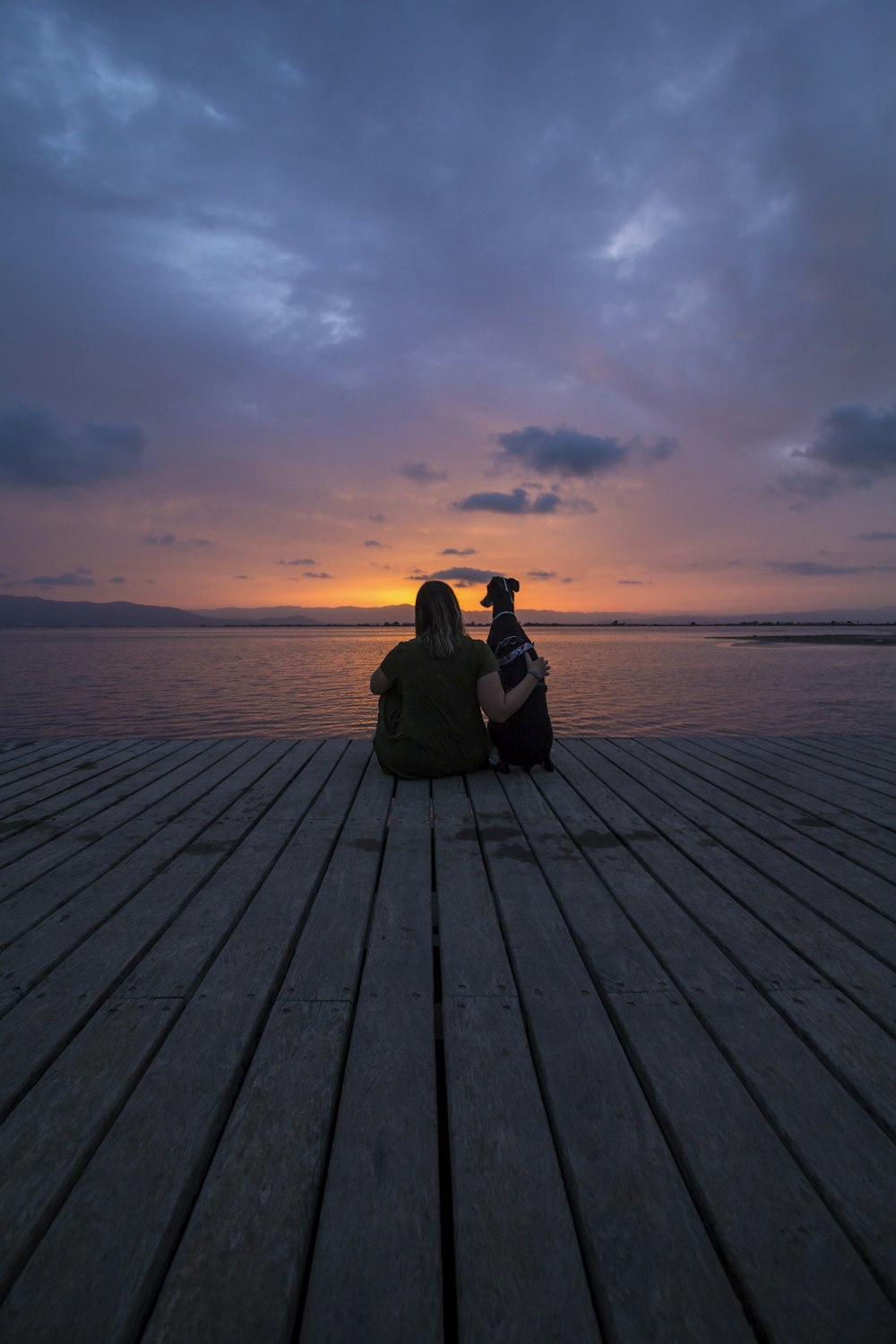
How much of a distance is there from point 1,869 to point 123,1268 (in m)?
2.49

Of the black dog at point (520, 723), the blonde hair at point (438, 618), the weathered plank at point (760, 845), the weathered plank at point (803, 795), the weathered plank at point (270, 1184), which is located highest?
the blonde hair at point (438, 618)

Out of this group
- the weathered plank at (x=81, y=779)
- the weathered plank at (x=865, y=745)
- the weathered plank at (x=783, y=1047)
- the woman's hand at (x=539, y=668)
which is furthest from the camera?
the weathered plank at (x=865, y=745)

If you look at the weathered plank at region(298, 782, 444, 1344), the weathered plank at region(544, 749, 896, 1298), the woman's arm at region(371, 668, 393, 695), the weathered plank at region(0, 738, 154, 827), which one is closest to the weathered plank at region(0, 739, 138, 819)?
the weathered plank at region(0, 738, 154, 827)

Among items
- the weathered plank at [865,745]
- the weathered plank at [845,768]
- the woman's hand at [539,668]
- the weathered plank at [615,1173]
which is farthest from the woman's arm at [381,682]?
the weathered plank at [865,745]

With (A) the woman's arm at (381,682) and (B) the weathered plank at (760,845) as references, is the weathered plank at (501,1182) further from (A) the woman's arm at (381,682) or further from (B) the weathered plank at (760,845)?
(A) the woman's arm at (381,682)

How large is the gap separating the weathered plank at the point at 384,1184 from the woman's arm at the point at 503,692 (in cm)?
235

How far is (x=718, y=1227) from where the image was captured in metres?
1.28

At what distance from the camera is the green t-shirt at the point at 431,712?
4.52 meters

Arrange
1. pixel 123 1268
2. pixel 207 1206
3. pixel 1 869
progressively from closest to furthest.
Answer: pixel 123 1268 < pixel 207 1206 < pixel 1 869

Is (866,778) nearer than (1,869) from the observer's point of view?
No

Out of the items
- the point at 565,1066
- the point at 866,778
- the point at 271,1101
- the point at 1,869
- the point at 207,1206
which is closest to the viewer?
the point at 207,1206

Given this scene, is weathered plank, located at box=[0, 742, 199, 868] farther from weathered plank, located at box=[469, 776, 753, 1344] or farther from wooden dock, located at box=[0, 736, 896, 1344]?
weathered plank, located at box=[469, 776, 753, 1344]

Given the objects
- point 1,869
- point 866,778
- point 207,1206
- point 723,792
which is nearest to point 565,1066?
point 207,1206

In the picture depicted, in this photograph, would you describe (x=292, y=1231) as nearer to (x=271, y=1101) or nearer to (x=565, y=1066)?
(x=271, y=1101)
